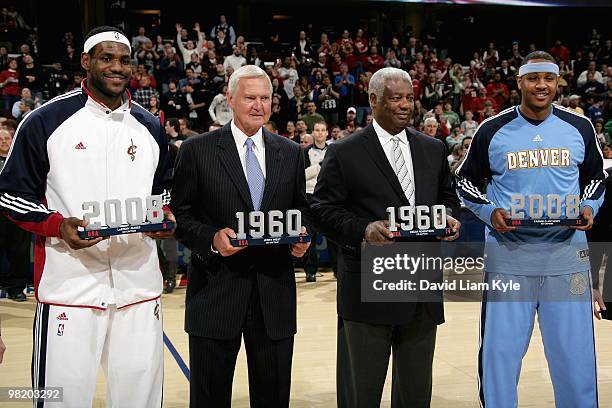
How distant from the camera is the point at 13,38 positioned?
1627 centimetres

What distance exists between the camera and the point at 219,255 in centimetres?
364

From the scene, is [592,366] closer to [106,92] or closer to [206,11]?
[106,92]

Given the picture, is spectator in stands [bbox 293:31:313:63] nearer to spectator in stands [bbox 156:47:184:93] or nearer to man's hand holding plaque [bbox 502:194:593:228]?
spectator in stands [bbox 156:47:184:93]

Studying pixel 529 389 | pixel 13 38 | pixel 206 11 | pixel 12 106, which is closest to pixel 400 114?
pixel 529 389

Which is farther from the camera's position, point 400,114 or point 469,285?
point 469,285

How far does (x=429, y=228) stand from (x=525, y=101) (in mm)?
1032

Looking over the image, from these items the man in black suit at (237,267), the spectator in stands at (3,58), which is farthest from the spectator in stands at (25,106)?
the man in black suit at (237,267)

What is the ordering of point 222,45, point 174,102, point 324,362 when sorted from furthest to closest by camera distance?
point 222,45, point 174,102, point 324,362

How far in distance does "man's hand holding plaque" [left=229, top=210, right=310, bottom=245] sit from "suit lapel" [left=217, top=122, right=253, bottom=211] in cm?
13

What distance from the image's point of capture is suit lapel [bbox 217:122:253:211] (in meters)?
3.62

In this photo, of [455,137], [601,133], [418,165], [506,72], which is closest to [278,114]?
[455,137]

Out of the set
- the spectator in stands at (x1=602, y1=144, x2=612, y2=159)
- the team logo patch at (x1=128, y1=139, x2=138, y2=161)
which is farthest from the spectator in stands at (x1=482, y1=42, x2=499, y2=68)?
the team logo patch at (x1=128, y1=139, x2=138, y2=161)

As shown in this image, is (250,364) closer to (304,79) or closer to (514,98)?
(304,79)

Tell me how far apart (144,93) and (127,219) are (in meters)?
10.6
